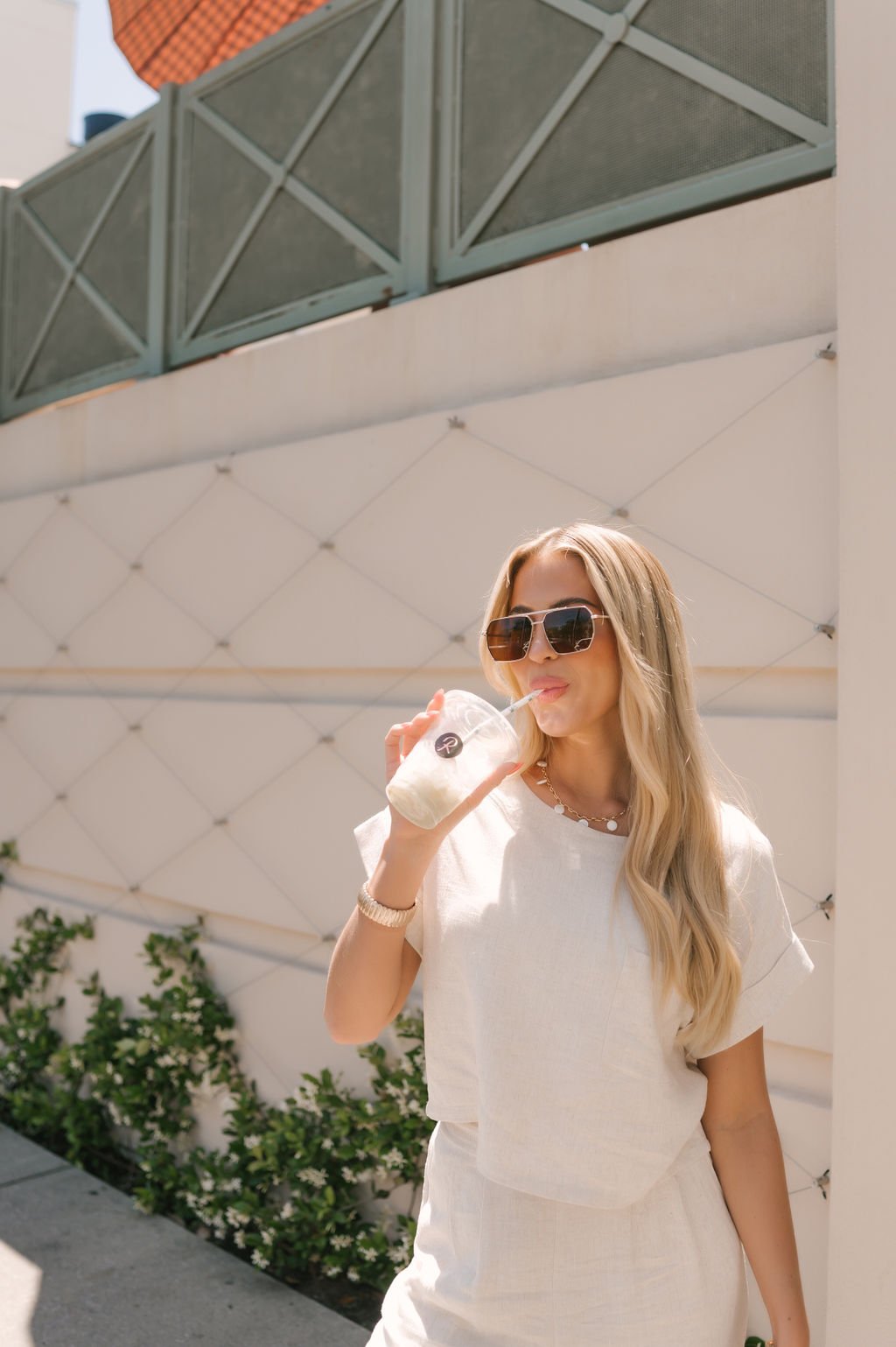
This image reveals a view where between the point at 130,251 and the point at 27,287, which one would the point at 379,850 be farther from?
the point at 27,287

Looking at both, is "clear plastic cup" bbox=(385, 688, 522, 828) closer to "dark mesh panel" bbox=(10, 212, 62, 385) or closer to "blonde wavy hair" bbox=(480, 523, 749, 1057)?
"blonde wavy hair" bbox=(480, 523, 749, 1057)

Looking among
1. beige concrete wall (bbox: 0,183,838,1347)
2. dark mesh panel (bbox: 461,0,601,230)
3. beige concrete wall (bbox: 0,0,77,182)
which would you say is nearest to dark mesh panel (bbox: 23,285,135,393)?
beige concrete wall (bbox: 0,183,838,1347)

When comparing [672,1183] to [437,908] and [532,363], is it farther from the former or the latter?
[532,363]

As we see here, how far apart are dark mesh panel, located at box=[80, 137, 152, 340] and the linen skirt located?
3.38m

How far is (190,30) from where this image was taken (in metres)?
4.09

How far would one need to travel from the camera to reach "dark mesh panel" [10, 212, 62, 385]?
4.50m

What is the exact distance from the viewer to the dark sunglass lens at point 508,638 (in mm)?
1431

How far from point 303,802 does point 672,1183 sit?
1967 millimetres

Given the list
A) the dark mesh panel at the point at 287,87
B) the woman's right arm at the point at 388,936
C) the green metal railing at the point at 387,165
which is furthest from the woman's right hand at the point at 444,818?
the dark mesh panel at the point at 287,87

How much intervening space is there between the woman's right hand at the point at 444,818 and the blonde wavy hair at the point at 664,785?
0.15 meters

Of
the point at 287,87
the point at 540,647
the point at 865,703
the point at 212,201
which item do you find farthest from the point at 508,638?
the point at 212,201

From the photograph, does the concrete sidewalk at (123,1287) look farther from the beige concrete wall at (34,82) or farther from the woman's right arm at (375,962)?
the beige concrete wall at (34,82)

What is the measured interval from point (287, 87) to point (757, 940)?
3132 millimetres

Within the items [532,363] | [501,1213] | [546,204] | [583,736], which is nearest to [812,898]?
[583,736]
